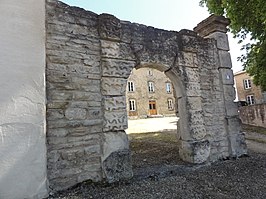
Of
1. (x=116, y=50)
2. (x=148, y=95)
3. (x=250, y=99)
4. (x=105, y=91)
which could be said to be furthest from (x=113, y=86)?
(x=250, y=99)

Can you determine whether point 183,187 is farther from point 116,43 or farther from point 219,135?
point 116,43

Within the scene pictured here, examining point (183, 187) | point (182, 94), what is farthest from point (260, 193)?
point (182, 94)

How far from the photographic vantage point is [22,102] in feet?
9.49

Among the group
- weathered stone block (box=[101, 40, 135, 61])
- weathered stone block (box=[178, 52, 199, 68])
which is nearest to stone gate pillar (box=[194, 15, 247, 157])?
weathered stone block (box=[178, 52, 199, 68])

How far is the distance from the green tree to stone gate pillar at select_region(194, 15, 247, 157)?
340cm

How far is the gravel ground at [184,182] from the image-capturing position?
3084 mm

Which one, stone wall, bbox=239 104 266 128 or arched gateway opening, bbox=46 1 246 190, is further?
stone wall, bbox=239 104 266 128

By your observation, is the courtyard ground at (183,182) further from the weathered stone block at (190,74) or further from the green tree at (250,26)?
the green tree at (250,26)

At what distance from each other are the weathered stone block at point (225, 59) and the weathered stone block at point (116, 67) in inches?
110

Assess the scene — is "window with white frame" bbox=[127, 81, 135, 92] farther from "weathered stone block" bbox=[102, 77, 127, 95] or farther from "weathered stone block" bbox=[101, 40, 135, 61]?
"weathered stone block" bbox=[102, 77, 127, 95]

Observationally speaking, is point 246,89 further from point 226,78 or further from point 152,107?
point 226,78

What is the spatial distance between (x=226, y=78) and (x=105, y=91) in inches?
136

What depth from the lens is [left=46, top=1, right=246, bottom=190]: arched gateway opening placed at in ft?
10.7

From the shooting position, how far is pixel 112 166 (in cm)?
351
